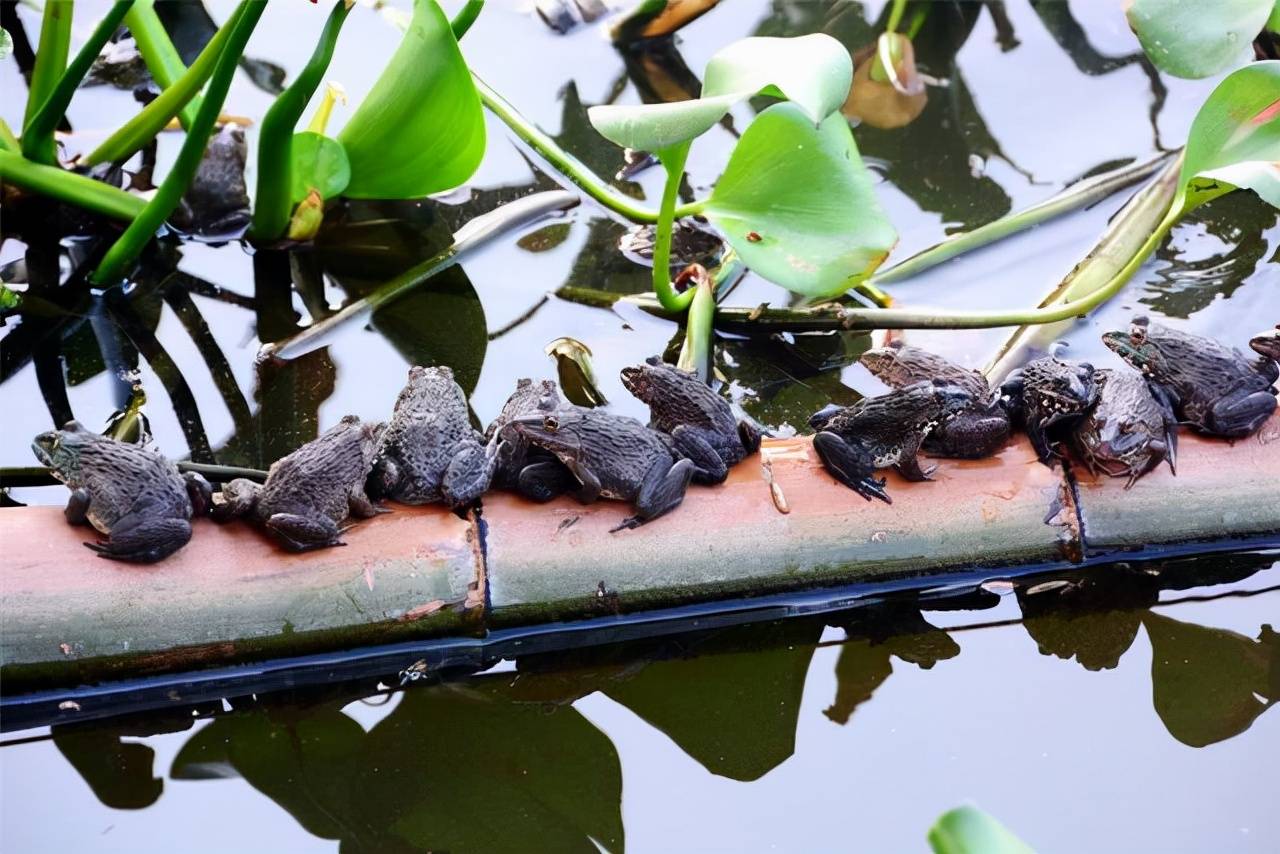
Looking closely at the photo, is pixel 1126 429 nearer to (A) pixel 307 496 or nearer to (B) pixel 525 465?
(B) pixel 525 465

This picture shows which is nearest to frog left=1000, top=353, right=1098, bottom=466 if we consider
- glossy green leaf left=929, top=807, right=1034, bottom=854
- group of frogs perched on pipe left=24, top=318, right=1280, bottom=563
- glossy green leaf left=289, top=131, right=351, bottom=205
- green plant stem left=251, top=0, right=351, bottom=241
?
group of frogs perched on pipe left=24, top=318, right=1280, bottom=563

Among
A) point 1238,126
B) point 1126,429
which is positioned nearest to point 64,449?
point 1126,429

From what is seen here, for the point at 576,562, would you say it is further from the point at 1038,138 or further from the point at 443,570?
the point at 1038,138

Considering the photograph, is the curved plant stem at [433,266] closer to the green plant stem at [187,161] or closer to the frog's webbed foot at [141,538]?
the green plant stem at [187,161]

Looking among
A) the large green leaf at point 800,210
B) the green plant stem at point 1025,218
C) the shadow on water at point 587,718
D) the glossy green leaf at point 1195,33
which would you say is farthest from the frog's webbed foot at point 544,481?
the glossy green leaf at point 1195,33

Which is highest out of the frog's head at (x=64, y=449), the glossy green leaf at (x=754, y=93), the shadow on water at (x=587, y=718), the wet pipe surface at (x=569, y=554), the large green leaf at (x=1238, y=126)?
the glossy green leaf at (x=754, y=93)

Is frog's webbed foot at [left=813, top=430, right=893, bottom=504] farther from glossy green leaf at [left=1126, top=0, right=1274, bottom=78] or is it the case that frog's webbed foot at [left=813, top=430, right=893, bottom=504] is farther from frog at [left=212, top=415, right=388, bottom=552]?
glossy green leaf at [left=1126, top=0, right=1274, bottom=78]
